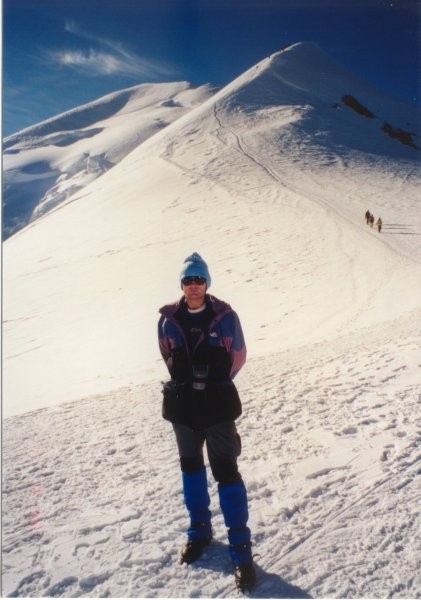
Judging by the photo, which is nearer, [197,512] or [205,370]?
[205,370]

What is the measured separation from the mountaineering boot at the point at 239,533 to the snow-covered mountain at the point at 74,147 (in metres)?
54.9

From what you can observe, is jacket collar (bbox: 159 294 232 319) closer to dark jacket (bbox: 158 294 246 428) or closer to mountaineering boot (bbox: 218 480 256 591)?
dark jacket (bbox: 158 294 246 428)

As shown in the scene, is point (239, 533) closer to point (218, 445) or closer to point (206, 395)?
point (218, 445)

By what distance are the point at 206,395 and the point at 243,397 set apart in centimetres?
274

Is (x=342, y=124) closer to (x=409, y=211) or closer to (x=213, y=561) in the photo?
(x=409, y=211)

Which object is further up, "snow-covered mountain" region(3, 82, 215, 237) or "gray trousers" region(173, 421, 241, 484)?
"snow-covered mountain" region(3, 82, 215, 237)

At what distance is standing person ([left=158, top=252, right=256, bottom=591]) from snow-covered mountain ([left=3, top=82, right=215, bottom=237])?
179 ft

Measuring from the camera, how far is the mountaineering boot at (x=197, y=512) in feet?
9.52

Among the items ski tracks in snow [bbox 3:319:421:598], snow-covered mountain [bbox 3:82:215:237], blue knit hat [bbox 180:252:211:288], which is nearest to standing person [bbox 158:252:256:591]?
blue knit hat [bbox 180:252:211:288]

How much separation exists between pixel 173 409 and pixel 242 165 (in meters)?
28.1

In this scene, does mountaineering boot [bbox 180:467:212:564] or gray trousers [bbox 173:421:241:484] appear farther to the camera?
mountaineering boot [bbox 180:467:212:564]

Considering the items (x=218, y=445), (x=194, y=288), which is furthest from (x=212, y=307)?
(x=218, y=445)

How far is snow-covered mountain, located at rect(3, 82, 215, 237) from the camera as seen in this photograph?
65.1m

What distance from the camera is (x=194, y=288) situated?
2.81 m
